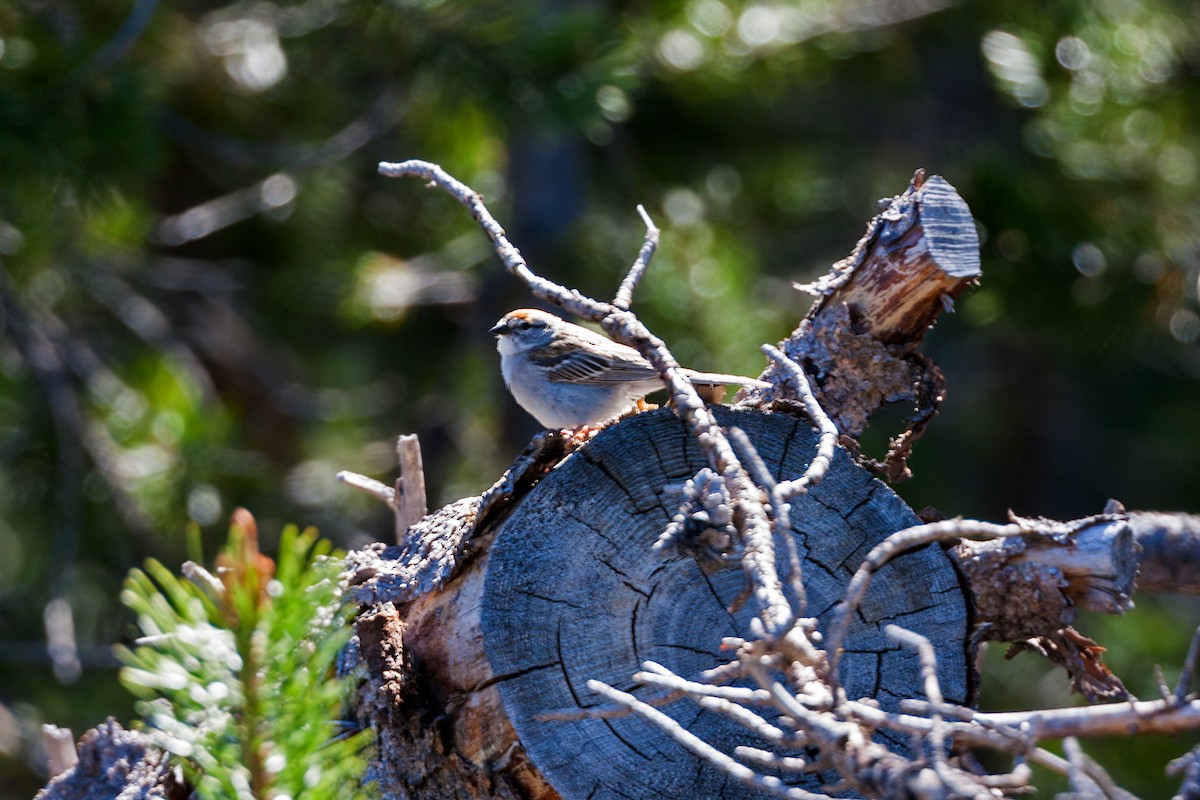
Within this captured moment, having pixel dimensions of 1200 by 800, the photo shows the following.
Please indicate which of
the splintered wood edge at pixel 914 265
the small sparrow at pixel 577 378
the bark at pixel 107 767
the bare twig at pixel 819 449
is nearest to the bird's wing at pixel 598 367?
the small sparrow at pixel 577 378

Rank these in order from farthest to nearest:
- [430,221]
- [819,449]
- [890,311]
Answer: [430,221], [890,311], [819,449]

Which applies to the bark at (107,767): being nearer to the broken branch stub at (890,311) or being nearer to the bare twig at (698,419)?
the bare twig at (698,419)

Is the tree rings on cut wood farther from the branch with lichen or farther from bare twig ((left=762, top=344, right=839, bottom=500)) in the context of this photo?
bare twig ((left=762, top=344, right=839, bottom=500))

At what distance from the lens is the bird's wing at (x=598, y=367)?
3639mm

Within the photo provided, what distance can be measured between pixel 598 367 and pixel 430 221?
117 inches

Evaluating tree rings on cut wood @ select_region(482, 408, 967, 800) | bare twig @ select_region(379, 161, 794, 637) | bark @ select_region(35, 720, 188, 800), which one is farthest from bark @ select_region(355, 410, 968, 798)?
bark @ select_region(35, 720, 188, 800)

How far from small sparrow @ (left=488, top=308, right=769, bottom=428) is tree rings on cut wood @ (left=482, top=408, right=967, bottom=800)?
1.30m

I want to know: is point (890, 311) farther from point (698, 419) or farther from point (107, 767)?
point (107, 767)

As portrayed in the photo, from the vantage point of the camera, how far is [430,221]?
20.9 ft

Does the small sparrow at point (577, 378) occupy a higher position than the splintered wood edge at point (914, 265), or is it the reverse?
the splintered wood edge at point (914, 265)

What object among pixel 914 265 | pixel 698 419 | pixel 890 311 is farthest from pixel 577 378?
pixel 698 419

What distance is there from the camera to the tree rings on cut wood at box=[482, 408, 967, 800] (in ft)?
6.93

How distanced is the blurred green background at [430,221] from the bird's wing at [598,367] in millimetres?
1038

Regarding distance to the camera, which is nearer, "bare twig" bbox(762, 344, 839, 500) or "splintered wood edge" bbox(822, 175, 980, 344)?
"bare twig" bbox(762, 344, 839, 500)
